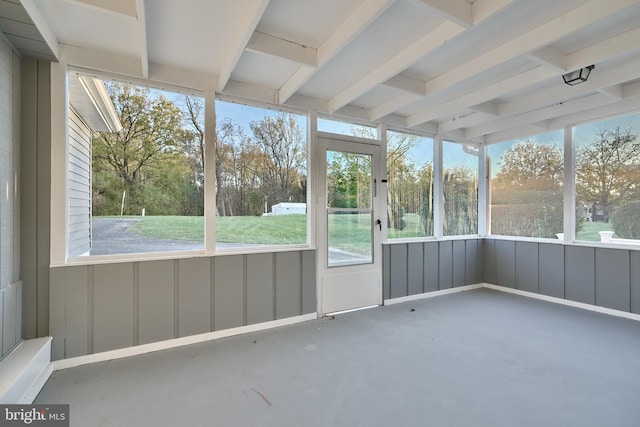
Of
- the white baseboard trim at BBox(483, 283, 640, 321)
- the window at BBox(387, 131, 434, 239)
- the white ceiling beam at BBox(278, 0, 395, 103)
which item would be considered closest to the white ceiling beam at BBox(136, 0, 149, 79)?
the white ceiling beam at BBox(278, 0, 395, 103)

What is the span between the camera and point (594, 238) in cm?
396

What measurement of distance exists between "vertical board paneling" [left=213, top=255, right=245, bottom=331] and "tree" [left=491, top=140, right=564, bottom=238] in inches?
170

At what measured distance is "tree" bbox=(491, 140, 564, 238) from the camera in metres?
4.40

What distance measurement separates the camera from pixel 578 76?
284 centimetres

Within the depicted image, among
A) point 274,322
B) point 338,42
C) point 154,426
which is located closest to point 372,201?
point 274,322

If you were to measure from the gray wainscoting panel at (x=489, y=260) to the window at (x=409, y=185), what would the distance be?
4.01 ft

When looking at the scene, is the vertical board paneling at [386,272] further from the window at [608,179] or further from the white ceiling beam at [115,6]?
the white ceiling beam at [115,6]

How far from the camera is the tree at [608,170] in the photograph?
11.9 feet

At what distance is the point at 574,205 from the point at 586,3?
10.1 feet

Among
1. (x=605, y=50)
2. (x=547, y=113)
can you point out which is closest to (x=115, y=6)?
(x=605, y=50)

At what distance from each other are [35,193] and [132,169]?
0.69 meters

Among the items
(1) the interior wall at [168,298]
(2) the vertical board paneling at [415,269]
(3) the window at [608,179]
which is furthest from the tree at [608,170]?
(1) the interior wall at [168,298]

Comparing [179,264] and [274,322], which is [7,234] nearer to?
[179,264]

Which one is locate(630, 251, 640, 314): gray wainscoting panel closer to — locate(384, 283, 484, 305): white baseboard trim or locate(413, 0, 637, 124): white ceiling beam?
locate(384, 283, 484, 305): white baseboard trim
